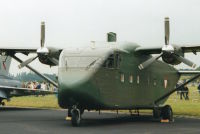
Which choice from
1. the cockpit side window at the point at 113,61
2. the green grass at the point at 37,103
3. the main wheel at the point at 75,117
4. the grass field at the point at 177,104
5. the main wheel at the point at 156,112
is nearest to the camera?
the main wheel at the point at 75,117

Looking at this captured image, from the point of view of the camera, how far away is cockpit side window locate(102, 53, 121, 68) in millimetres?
16906

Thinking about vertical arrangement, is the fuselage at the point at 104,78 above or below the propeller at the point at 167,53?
below

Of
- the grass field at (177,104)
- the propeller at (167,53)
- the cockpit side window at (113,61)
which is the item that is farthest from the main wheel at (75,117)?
the grass field at (177,104)

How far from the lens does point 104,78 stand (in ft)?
54.9

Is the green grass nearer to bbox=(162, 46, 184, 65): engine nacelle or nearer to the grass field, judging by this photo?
the grass field

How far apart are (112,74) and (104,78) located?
2.17 feet

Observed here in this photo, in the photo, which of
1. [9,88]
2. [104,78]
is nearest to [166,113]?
[104,78]

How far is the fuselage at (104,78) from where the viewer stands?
1587cm

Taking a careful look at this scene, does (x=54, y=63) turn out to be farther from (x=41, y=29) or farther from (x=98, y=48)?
(x=98, y=48)

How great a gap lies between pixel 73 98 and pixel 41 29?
7.62 metres

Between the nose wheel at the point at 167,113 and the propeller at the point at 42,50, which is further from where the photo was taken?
the propeller at the point at 42,50

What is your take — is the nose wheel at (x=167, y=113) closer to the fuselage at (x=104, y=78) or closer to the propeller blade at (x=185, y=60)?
the fuselage at (x=104, y=78)

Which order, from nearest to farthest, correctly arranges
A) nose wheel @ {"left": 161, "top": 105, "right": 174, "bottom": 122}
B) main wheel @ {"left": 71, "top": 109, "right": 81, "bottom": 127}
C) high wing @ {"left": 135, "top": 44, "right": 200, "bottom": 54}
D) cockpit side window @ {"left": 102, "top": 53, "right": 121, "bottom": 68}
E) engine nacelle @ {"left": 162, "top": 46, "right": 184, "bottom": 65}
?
main wheel @ {"left": 71, "top": 109, "right": 81, "bottom": 127} → cockpit side window @ {"left": 102, "top": 53, "right": 121, "bottom": 68} → engine nacelle @ {"left": 162, "top": 46, "right": 184, "bottom": 65} → high wing @ {"left": 135, "top": 44, "right": 200, "bottom": 54} → nose wheel @ {"left": 161, "top": 105, "right": 174, "bottom": 122}

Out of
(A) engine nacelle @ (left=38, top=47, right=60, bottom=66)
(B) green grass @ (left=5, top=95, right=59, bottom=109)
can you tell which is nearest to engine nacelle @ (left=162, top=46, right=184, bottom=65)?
(A) engine nacelle @ (left=38, top=47, right=60, bottom=66)
